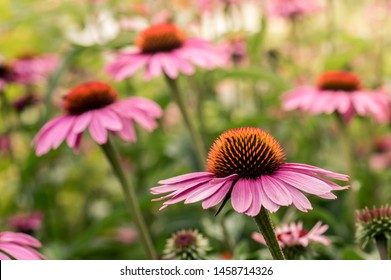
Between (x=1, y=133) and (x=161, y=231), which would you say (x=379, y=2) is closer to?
(x=161, y=231)

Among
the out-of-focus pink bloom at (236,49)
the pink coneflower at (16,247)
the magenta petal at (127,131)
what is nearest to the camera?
the pink coneflower at (16,247)

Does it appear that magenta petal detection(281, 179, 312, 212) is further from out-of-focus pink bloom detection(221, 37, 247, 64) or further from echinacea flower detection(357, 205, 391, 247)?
out-of-focus pink bloom detection(221, 37, 247, 64)

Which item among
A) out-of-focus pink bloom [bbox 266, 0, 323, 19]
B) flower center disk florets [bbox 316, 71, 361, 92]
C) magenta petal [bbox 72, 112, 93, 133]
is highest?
out-of-focus pink bloom [bbox 266, 0, 323, 19]

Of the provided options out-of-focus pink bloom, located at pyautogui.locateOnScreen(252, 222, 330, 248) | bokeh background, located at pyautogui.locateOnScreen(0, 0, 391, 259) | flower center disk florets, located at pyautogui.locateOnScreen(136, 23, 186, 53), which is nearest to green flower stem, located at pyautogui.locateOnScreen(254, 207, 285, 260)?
out-of-focus pink bloom, located at pyautogui.locateOnScreen(252, 222, 330, 248)

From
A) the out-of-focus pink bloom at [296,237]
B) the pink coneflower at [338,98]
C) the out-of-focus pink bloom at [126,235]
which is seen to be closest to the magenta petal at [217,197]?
the out-of-focus pink bloom at [296,237]

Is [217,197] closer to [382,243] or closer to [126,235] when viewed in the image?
[382,243]

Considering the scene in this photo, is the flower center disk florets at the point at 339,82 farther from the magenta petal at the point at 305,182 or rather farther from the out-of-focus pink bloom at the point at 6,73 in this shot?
the out-of-focus pink bloom at the point at 6,73
